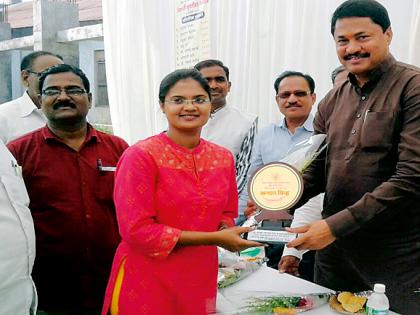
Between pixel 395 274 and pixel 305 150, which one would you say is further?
pixel 305 150

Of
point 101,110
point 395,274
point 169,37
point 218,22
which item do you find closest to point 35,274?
point 395,274

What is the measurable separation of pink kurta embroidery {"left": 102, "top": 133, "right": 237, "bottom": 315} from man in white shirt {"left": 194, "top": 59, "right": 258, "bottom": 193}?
3.72 ft

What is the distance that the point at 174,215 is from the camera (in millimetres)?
1345

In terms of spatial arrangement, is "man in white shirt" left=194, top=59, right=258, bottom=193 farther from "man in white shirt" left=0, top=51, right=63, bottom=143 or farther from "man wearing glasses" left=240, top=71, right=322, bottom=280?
"man in white shirt" left=0, top=51, right=63, bottom=143

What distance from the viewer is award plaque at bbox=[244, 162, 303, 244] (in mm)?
1341

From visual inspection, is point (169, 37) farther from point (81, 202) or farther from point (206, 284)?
point (206, 284)

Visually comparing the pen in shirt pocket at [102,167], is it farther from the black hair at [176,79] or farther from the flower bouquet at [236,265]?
the flower bouquet at [236,265]

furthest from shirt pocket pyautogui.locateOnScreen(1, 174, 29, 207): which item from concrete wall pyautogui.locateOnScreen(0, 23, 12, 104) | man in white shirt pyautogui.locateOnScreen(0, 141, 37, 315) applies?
concrete wall pyautogui.locateOnScreen(0, 23, 12, 104)

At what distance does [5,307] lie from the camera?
3.18 feet

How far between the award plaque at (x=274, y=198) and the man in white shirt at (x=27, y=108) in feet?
4.79

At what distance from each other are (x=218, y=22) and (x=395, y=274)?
2082mm

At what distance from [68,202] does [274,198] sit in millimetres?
714

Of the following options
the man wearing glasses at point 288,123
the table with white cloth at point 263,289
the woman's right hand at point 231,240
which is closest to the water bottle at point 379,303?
the table with white cloth at point 263,289

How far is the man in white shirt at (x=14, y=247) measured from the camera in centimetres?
95
